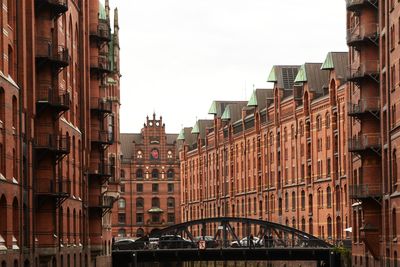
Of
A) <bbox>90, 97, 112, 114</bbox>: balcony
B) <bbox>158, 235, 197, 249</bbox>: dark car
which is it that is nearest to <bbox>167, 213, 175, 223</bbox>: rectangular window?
<bbox>158, 235, 197, 249</bbox>: dark car

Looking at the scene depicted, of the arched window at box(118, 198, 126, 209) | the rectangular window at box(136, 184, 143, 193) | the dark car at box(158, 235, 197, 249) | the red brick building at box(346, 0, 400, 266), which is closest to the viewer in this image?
the red brick building at box(346, 0, 400, 266)

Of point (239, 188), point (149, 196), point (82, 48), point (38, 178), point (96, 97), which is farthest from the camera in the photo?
point (149, 196)

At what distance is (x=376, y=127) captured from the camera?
2450 inches

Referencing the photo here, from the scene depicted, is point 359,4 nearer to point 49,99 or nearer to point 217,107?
point 49,99

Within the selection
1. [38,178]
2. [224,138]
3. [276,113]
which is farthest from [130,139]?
[38,178]

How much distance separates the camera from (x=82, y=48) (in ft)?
221

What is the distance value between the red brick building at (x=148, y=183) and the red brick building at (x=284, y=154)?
16281 millimetres

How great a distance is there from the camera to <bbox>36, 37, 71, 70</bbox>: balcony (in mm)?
52969

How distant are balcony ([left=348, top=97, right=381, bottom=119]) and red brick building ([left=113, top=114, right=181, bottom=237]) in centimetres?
11182

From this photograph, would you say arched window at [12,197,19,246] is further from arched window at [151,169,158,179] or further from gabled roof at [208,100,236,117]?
arched window at [151,169,158,179]

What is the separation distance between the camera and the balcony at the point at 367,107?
61500 millimetres

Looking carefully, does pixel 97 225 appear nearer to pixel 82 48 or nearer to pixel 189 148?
pixel 82 48

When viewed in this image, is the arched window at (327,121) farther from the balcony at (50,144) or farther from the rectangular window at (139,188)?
the rectangular window at (139,188)

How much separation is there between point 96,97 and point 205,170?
80.8m
